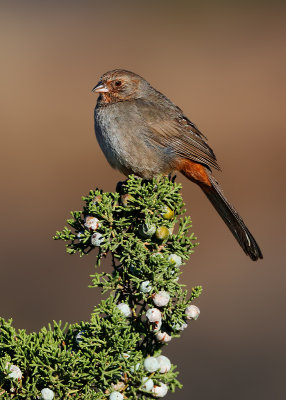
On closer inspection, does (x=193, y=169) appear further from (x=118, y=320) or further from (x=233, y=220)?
(x=118, y=320)

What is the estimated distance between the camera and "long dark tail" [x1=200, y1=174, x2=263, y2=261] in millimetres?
4328

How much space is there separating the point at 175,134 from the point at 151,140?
0.27 metres

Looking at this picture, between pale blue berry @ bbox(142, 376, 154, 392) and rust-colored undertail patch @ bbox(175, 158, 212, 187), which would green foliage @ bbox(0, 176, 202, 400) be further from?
rust-colored undertail patch @ bbox(175, 158, 212, 187)

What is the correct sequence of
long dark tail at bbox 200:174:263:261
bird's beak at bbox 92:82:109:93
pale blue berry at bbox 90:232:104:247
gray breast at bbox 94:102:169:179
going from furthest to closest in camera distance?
bird's beak at bbox 92:82:109:93 < gray breast at bbox 94:102:169:179 < long dark tail at bbox 200:174:263:261 < pale blue berry at bbox 90:232:104:247

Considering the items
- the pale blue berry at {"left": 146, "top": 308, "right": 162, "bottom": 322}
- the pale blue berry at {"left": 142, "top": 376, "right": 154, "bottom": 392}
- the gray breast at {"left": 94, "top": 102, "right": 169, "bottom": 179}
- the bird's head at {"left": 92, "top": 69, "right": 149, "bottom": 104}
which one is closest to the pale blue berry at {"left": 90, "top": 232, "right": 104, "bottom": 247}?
the pale blue berry at {"left": 146, "top": 308, "right": 162, "bottom": 322}

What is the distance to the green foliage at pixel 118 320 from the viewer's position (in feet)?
7.22

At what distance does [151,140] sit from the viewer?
462 cm

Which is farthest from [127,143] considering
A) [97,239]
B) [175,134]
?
[97,239]

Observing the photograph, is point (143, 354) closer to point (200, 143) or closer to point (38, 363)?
point (38, 363)

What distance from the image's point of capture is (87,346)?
2246 mm

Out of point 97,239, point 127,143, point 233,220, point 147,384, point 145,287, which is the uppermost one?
point 127,143

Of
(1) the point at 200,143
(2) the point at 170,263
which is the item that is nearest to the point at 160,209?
(2) the point at 170,263

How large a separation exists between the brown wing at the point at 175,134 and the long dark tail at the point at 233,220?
190 millimetres

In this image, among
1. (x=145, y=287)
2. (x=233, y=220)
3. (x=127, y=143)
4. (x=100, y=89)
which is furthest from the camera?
(x=100, y=89)
